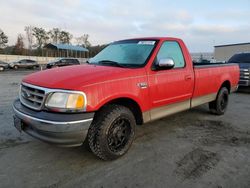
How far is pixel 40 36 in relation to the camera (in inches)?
2544

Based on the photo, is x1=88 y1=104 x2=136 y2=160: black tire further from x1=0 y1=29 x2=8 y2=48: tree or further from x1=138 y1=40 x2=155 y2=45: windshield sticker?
x1=0 y1=29 x2=8 y2=48: tree

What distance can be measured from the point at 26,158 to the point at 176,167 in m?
2.24

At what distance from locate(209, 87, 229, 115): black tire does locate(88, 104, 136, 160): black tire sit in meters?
3.28

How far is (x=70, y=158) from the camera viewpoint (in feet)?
11.8

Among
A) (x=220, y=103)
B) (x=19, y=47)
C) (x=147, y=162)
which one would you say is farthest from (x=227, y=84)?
(x=19, y=47)

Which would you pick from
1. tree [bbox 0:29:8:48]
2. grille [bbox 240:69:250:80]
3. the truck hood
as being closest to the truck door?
the truck hood

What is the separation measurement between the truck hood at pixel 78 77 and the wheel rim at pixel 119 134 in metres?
0.66

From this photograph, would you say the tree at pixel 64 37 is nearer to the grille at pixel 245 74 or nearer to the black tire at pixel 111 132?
the grille at pixel 245 74

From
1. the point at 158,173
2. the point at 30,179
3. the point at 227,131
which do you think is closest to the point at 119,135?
the point at 158,173

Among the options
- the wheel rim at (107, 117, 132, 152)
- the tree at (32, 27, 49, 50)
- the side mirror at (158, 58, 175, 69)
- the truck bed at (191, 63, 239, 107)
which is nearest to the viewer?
the wheel rim at (107, 117, 132, 152)

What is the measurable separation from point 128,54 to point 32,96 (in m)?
1.86

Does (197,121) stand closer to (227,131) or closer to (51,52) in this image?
(227,131)

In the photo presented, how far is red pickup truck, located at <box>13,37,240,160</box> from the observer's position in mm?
3021

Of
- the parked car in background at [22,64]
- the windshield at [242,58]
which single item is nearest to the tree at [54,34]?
the parked car in background at [22,64]
